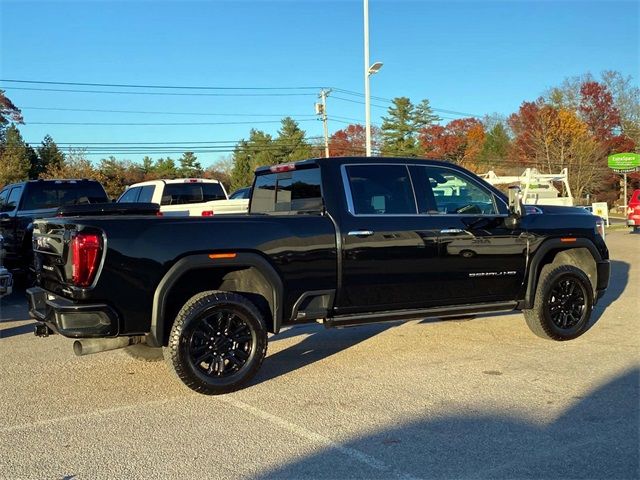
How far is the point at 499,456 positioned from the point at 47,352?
5072mm

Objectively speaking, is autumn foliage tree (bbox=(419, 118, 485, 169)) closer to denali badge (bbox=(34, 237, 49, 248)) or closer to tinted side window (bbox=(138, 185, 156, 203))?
tinted side window (bbox=(138, 185, 156, 203))

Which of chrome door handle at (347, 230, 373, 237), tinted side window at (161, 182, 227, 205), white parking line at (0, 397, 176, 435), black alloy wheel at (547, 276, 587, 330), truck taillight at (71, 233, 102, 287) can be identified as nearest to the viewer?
white parking line at (0, 397, 176, 435)

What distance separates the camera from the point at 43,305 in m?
5.28

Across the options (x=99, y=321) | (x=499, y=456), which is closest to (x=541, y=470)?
(x=499, y=456)

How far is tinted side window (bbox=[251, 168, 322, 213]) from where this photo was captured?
593 cm

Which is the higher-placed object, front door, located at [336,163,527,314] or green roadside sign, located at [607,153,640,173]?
green roadside sign, located at [607,153,640,173]

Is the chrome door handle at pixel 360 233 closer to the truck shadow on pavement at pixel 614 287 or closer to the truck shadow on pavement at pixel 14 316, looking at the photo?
the truck shadow on pavement at pixel 614 287

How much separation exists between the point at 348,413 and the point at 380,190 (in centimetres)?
233

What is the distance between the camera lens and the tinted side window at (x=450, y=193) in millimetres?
6199

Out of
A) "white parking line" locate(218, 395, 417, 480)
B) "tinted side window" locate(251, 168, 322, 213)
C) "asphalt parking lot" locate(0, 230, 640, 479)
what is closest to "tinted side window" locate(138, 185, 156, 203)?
"asphalt parking lot" locate(0, 230, 640, 479)

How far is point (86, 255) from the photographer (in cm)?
468

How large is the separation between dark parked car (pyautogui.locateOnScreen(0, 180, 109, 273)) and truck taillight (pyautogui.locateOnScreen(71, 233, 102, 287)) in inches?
231

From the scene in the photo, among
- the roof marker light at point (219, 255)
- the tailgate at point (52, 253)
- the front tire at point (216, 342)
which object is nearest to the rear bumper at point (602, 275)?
the front tire at point (216, 342)

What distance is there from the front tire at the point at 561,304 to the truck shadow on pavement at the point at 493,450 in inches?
82.6
